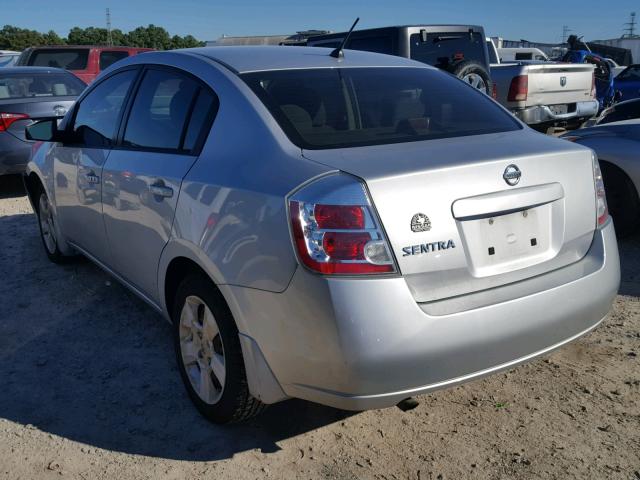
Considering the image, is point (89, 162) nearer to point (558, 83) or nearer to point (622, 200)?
point (622, 200)

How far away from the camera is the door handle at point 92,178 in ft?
13.0

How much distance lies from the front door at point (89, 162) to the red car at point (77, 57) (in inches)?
414

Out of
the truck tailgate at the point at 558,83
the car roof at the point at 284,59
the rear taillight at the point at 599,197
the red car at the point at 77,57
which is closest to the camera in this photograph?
the rear taillight at the point at 599,197

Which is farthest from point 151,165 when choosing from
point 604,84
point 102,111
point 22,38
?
point 22,38

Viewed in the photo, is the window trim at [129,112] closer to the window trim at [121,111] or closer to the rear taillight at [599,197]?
the window trim at [121,111]

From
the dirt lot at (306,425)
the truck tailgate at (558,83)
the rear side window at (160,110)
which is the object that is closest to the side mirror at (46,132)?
the rear side window at (160,110)

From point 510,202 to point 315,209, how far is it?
0.76 meters

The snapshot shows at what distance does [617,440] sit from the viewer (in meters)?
2.87

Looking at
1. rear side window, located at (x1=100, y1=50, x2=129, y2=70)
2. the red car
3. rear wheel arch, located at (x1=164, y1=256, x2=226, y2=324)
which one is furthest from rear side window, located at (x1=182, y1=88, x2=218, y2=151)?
rear side window, located at (x1=100, y1=50, x2=129, y2=70)

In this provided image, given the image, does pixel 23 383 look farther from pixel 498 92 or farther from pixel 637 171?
pixel 498 92

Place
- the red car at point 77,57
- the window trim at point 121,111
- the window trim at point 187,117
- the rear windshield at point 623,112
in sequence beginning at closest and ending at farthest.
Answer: the window trim at point 187,117, the window trim at point 121,111, the rear windshield at point 623,112, the red car at point 77,57

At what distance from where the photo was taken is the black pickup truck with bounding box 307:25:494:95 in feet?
28.8

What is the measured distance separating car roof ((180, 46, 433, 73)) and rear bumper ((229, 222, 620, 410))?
3.95ft

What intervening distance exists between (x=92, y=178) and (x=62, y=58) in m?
12.0
